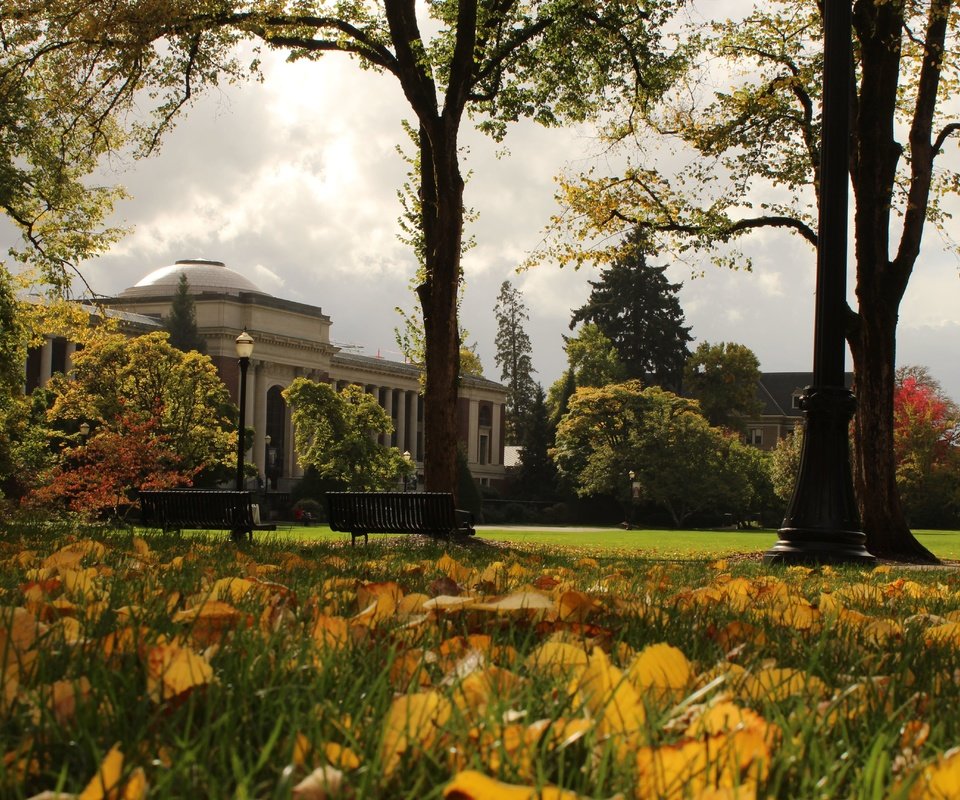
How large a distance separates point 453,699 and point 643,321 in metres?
90.9

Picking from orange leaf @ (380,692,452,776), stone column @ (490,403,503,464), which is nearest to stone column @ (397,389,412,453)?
stone column @ (490,403,503,464)

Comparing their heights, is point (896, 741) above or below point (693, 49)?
below

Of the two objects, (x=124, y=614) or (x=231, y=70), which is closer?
(x=124, y=614)

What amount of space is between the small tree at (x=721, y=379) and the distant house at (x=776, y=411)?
92.3 ft

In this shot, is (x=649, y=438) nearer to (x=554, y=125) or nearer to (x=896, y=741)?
(x=554, y=125)

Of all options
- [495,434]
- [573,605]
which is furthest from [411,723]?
[495,434]

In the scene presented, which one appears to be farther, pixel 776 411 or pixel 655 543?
pixel 776 411

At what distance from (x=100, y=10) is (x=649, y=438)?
5855 cm

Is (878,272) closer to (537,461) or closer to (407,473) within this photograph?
(407,473)

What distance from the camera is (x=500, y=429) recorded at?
120500 mm

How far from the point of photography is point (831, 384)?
38.3 feet

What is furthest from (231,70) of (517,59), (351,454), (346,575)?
(351,454)

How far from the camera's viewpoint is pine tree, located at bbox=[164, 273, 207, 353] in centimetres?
8138

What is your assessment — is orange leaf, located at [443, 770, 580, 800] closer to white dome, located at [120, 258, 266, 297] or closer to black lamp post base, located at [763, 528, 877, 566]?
black lamp post base, located at [763, 528, 877, 566]
